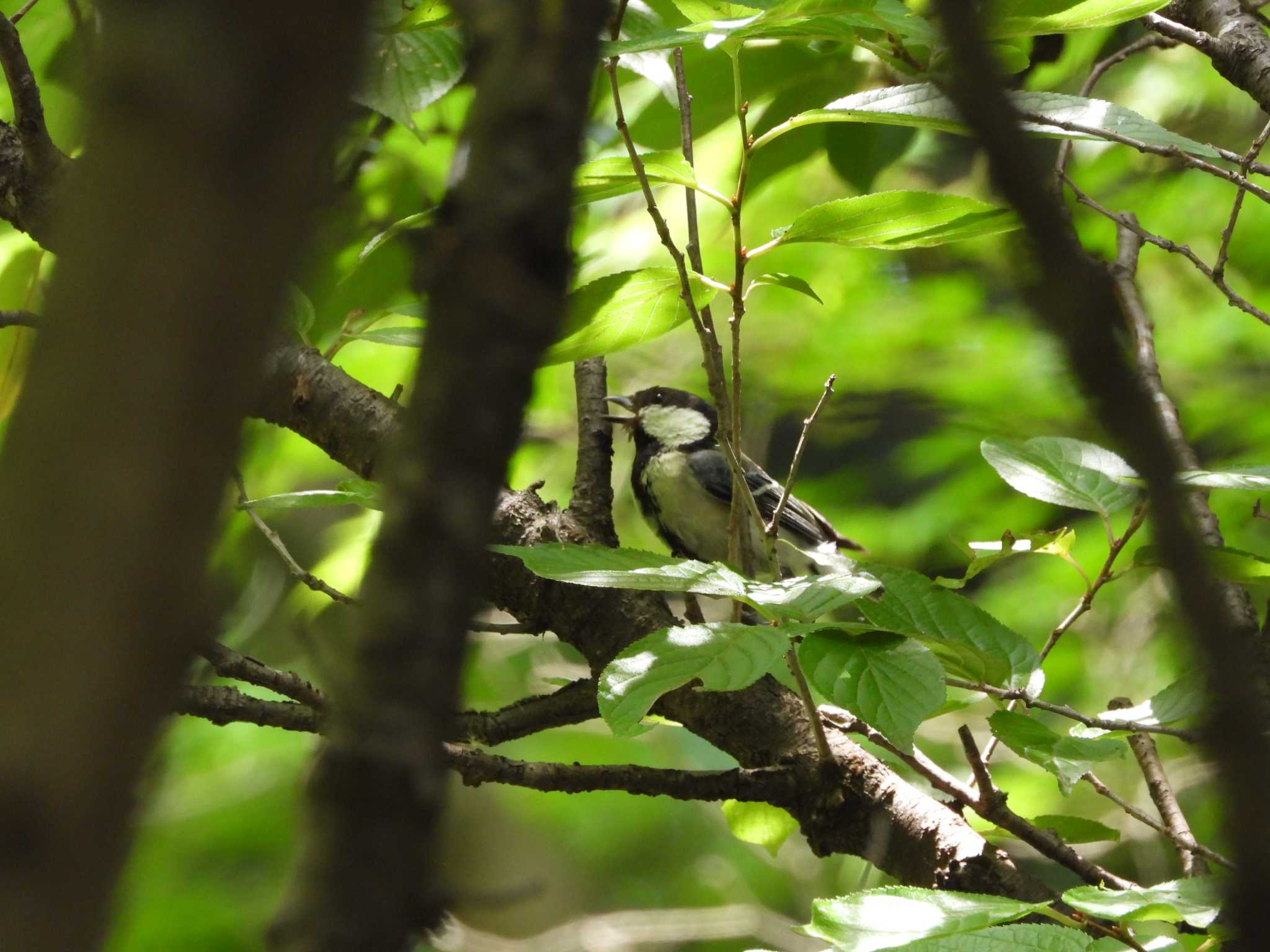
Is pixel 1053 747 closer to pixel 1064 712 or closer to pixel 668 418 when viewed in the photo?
pixel 1064 712

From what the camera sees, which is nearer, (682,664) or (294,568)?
(682,664)

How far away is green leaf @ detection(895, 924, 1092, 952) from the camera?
0.95 meters

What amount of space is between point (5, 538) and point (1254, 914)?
1.42ft

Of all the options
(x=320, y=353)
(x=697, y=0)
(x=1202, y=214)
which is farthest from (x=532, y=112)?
(x=1202, y=214)

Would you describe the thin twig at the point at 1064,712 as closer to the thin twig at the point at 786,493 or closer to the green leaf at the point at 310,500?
the thin twig at the point at 786,493

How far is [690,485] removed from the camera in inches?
152

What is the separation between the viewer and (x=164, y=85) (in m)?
0.39

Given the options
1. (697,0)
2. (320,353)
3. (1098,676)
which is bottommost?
(1098,676)

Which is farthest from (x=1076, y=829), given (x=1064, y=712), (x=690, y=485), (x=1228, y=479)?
(x=690, y=485)

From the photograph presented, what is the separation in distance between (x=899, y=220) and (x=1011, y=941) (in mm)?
784

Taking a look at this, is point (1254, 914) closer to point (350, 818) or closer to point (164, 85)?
point (350, 818)

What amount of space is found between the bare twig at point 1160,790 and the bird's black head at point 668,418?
8.18 ft

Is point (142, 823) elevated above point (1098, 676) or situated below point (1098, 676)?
above

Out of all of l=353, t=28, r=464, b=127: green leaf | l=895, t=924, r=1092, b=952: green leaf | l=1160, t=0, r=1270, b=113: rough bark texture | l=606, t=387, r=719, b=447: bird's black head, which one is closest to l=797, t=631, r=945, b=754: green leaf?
l=895, t=924, r=1092, b=952: green leaf
